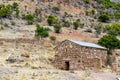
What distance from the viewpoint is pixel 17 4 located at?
74.7 metres

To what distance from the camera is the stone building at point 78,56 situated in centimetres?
3466

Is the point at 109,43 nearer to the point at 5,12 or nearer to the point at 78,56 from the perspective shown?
the point at 78,56

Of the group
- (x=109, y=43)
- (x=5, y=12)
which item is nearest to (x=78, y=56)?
(x=109, y=43)

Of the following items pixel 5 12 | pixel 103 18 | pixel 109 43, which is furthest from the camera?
pixel 103 18

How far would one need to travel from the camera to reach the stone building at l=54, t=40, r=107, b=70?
1364 inches

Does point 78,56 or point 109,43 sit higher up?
point 78,56

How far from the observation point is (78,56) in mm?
34844

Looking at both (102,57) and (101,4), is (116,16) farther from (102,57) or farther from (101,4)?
(102,57)

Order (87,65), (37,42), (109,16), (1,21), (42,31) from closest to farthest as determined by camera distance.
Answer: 1. (87,65)
2. (37,42)
3. (42,31)
4. (1,21)
5. (109,16)

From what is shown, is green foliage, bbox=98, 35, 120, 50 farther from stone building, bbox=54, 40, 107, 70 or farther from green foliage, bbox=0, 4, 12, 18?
green foliage, bbox=0, 4, 12, 18

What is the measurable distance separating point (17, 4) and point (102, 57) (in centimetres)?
4090

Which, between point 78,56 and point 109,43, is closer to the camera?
point 78,56

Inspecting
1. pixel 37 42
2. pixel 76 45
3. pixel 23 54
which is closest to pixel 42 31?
pixel 37 42

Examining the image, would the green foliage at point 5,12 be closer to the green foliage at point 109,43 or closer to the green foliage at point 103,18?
the green foliage at point 103,18
